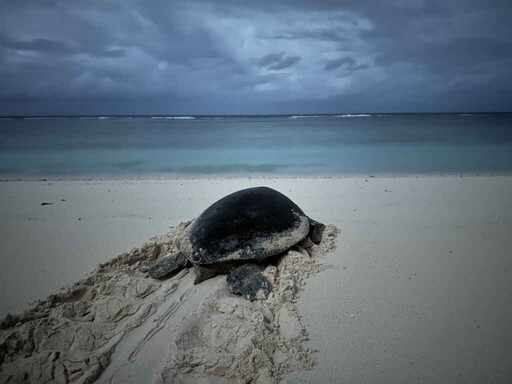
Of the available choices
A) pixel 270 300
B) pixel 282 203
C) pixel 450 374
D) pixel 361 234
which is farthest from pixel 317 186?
pixel 450 374

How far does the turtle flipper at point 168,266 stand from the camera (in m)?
2.81

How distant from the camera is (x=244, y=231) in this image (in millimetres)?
2830

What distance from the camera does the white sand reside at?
5.91ft

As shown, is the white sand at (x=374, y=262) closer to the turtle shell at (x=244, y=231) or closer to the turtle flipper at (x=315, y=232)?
the turtle flipper at (x=315, y=232)

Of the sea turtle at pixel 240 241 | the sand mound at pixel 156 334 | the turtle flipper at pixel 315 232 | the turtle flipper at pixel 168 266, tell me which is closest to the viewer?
the sand mound at pixel 156 334

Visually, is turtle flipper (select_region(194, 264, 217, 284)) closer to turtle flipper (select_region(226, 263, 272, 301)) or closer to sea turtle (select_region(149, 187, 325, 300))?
sea turtle (select_region(149, 187, 325, 300))

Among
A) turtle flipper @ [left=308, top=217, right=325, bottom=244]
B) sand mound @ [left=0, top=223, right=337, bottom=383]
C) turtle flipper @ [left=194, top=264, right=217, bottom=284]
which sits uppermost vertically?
turtle flipper @ [left=308, top=217, right=325, bottom=244]

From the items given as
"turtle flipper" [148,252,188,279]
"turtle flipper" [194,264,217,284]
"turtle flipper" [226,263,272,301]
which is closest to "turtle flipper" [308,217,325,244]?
"turtle flipper" [226,263,272,301]

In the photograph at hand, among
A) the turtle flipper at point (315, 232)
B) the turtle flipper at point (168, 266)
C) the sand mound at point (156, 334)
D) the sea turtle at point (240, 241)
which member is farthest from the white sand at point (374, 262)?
the turtle flipper at point (168, 266)

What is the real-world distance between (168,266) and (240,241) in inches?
29.7

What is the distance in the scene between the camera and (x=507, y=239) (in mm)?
3279

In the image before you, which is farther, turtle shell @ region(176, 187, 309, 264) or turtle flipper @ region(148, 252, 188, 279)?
turtle flipper @ region(148, 252, 188, 279)

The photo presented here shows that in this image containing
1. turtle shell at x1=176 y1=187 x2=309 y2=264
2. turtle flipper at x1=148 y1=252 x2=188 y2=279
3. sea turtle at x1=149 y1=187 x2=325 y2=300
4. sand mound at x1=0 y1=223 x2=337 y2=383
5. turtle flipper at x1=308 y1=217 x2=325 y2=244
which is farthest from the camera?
turtle flipper at x1=308 y1=217 x2=325 y2=244

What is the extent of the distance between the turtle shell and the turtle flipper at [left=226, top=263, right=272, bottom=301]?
0.12 metres
